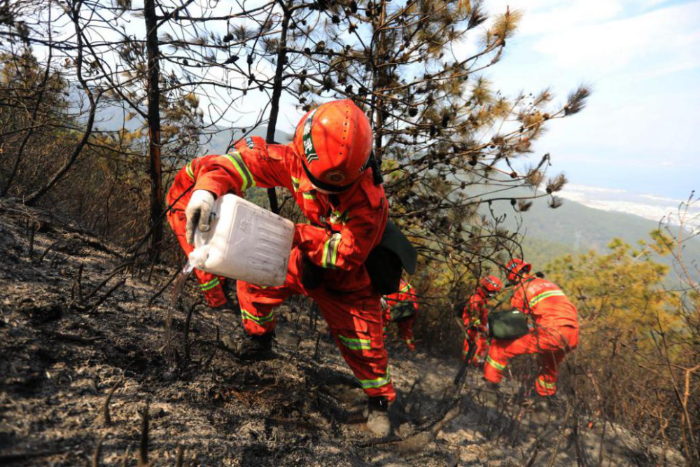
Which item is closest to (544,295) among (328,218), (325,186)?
(328,218)

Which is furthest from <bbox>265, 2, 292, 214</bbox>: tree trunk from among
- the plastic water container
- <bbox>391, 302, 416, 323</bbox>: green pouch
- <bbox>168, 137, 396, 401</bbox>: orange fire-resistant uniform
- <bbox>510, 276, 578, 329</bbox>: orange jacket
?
<bbox>510, 276, 578, 329</bbox>: orange jacket

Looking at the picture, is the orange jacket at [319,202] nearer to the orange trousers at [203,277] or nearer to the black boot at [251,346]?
the orange trousers at [203,277]

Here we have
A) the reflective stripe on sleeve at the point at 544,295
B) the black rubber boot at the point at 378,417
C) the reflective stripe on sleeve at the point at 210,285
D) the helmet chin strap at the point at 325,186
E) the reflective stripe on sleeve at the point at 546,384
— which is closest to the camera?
the helmet chin strap at the point at 325,186

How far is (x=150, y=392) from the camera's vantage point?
→ 1.56 metres

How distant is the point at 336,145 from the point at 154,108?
191 centimetres

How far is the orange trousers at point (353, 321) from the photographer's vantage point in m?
2.29

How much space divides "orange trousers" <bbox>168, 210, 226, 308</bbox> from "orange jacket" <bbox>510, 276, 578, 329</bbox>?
10.1 feet

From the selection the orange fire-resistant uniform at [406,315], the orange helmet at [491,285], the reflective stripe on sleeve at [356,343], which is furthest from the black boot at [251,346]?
the orange helmet at [491,285]

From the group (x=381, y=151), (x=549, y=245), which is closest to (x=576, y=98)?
(x=381, y=151)

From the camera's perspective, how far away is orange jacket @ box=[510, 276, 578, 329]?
12.6ft

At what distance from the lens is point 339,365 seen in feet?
10.2

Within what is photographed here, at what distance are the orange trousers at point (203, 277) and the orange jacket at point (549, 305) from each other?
3.08 m

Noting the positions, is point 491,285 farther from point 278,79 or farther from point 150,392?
point 150,392

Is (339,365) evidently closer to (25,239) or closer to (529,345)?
(529,345)
